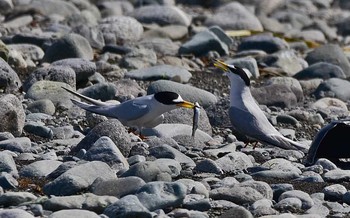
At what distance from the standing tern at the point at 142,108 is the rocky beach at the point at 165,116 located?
0.11 m

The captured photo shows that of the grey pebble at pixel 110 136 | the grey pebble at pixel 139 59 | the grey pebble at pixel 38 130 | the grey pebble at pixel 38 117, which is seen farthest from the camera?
the grey pebble at pixel 139 59

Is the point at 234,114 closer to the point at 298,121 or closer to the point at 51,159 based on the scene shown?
the point at 298,121

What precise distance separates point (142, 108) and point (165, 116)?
560 mm

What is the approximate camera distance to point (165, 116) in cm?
895

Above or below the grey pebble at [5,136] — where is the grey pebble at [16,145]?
above

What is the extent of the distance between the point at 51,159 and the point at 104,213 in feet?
5.01

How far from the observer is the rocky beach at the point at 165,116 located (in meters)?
6.12

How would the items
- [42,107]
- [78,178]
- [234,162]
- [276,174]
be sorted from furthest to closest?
[42,107] < [234,162] < [276,174] < [78,178]

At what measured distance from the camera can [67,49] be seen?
1116cm

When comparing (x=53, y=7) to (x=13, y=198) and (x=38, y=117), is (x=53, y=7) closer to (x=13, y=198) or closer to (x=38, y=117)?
(x=38, y=117)

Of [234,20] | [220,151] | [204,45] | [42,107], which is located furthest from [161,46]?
[220,151]

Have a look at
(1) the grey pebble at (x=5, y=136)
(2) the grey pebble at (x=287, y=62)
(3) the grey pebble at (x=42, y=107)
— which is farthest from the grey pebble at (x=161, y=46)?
(1) the grey pebble at (x=5, y=136)

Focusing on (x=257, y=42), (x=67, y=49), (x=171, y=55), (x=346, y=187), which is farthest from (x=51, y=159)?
(x=257, y=42)

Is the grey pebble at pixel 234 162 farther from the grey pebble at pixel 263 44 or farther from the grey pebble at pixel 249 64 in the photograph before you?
the grey pebble at pixel 263 44
